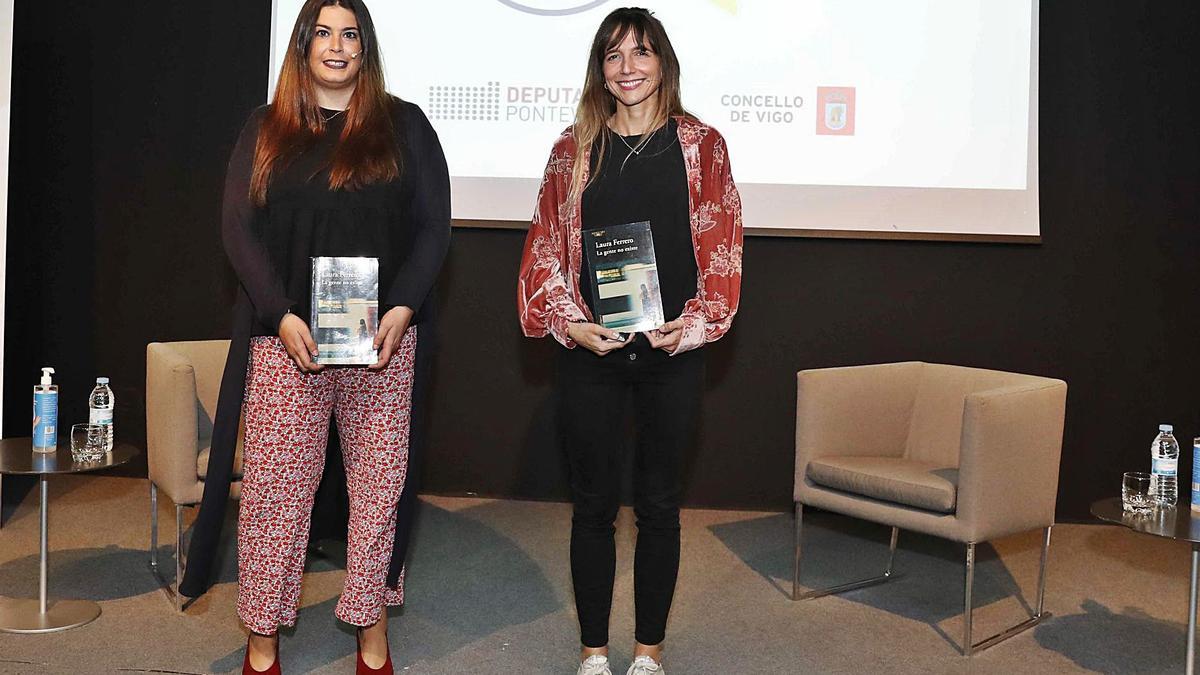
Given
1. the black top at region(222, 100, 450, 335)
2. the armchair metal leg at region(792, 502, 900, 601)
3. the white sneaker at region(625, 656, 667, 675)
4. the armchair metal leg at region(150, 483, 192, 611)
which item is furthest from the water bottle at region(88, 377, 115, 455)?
the armchair metal leg at region(792, 502, 900, 601)

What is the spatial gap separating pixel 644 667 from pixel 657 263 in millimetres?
950

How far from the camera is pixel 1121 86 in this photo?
4.38 metres

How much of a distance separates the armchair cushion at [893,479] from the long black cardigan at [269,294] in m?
1.38

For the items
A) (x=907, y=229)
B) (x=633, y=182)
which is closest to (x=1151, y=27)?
(x=907, y=229)

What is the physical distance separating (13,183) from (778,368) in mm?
3327

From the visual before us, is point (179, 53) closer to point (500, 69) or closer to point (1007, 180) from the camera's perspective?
point (500, 69)

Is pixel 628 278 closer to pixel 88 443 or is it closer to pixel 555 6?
pixel 88 443

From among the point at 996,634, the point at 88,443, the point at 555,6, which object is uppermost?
the point at 555,6

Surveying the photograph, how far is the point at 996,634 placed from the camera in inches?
124

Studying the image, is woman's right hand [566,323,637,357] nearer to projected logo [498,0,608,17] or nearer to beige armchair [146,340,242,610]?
beige armchair [146,340,242,610]

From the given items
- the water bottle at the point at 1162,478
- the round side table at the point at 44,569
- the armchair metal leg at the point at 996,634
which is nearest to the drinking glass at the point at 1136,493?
the water bottle at the point at 1162,478

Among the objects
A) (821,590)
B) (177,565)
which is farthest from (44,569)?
(821,590)

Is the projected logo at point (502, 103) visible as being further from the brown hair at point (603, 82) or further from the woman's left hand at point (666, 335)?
the woman's left hand at point (666, 335)

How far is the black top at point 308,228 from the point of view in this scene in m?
Answer: 2.38
